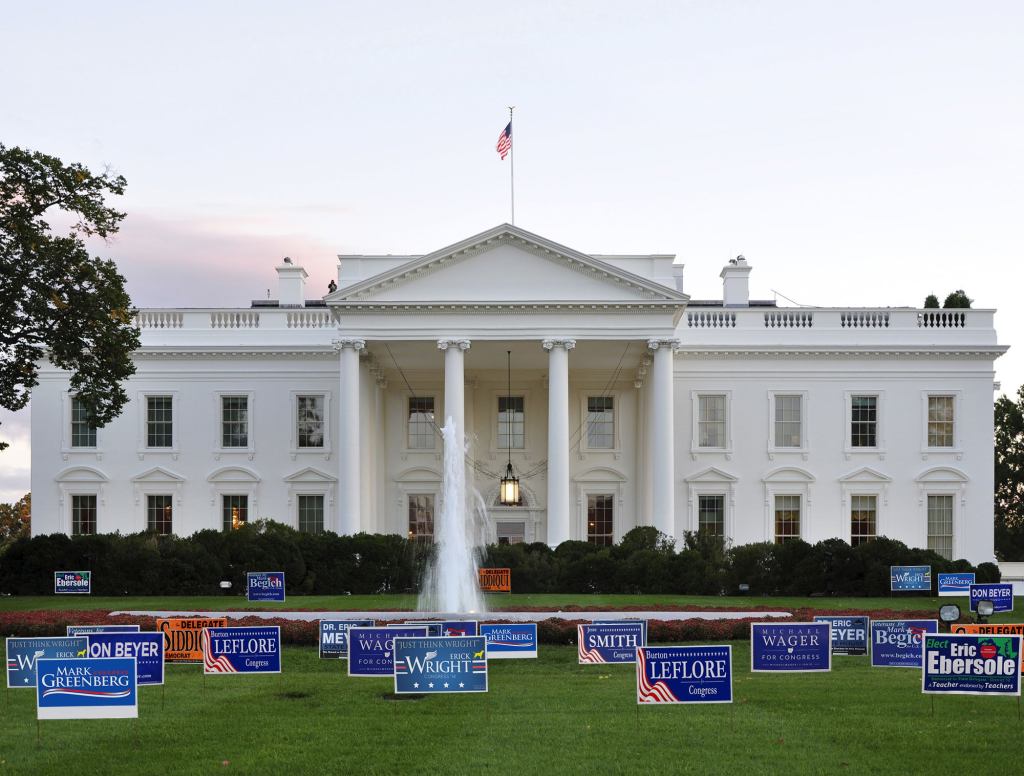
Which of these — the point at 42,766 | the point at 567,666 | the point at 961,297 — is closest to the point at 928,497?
the point at 961,297

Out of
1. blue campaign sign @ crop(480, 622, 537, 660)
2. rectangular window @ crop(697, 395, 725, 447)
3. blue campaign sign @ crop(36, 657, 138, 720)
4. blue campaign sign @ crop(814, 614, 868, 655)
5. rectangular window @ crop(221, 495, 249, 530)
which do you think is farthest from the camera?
→ rectangular window @ crop(221, 495, 249, 530)

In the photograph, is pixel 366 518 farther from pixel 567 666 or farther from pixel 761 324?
pixel 567 666

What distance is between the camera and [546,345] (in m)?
42.7

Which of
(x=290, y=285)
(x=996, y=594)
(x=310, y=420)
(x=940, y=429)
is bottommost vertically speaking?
(x=996, y=594)

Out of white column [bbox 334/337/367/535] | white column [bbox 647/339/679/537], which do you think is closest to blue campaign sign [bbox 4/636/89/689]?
white column [bbox 334/337/367/535]

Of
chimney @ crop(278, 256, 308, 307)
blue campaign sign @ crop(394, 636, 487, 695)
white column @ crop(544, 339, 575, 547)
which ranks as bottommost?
blue campaign sign @ crop(394, 636, 487, 695)

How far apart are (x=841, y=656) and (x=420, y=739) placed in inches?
403

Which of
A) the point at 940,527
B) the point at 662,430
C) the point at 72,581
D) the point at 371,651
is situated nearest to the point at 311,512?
the point at 662,430

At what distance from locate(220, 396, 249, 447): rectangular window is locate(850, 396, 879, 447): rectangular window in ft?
77.2

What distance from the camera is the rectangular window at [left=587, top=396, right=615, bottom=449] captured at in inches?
1928

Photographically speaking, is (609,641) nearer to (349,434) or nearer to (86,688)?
A: (86,688)

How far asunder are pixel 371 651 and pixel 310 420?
3235cm

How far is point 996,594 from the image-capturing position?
23656 mm

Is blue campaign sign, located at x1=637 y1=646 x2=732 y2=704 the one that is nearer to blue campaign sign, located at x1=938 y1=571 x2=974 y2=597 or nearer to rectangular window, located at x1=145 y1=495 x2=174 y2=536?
blue campaign sign, located at x1=938 y1=571 x2=974 y2=597
